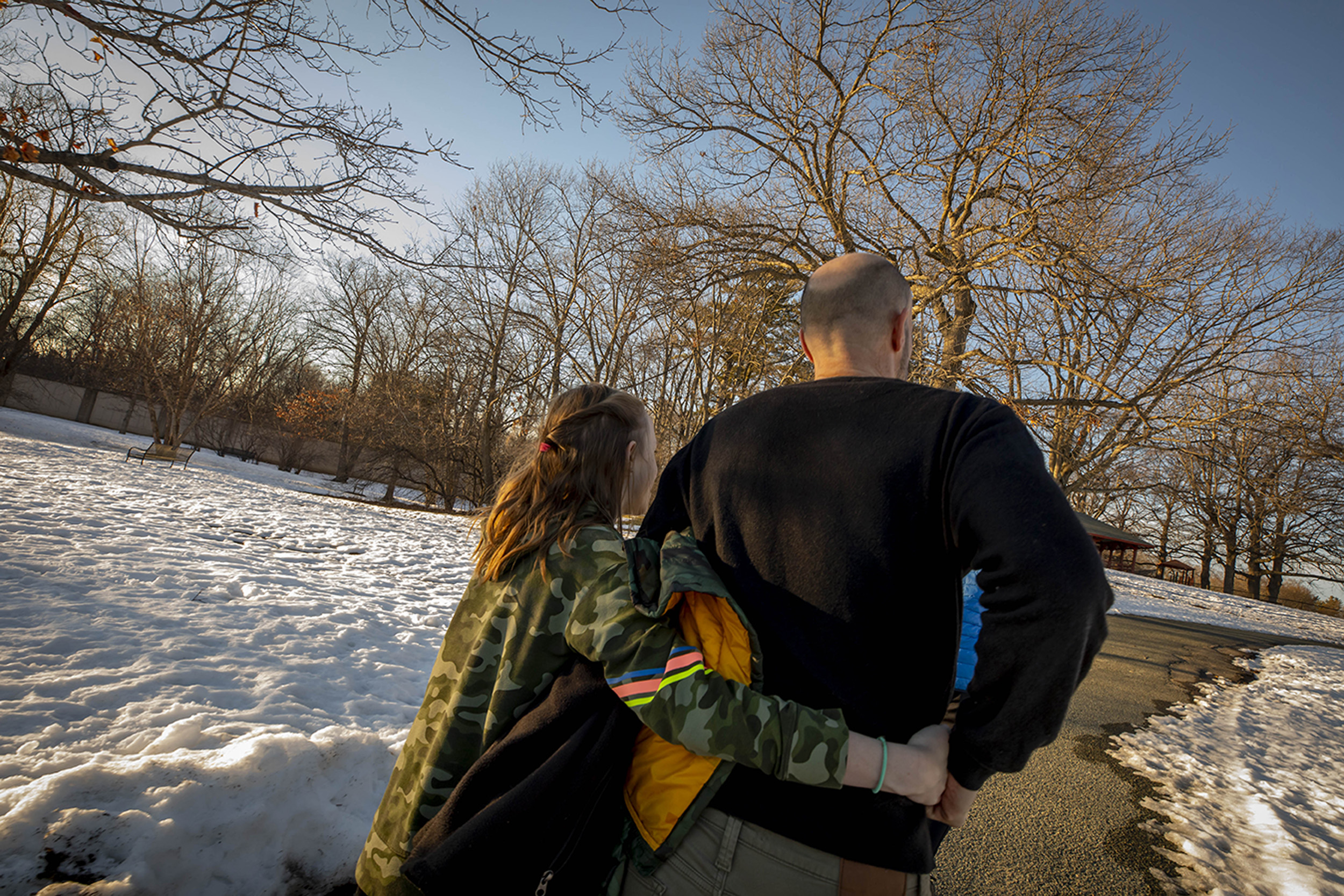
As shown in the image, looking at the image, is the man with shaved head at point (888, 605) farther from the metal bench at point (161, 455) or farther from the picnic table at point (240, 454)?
the picnic table at point (240, 454)

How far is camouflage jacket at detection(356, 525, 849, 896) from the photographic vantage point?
3.53 feet

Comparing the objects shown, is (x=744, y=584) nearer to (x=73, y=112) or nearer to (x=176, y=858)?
(x=176, y=858)

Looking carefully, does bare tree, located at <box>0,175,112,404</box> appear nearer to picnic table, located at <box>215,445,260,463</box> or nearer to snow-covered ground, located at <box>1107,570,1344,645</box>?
picnic table, located at <box>215,445,260,463</box>

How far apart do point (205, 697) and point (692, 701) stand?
3.73m

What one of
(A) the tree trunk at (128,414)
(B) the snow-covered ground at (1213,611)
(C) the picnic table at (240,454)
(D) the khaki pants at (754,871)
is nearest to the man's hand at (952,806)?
(D) the khaki pants at (754,871)

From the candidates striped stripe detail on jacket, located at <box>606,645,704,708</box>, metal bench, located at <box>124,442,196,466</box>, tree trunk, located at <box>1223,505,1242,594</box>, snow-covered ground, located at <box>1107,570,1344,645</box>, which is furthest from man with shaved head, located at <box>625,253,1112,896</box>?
tree trunk, located at <box>1223,505,1242,594</box>

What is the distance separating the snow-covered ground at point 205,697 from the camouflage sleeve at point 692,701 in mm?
2013

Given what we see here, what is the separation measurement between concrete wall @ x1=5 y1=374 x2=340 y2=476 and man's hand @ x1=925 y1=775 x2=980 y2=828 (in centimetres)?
4030

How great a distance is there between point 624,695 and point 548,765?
0.21 m

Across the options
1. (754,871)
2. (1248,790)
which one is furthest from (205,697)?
(1248,790)

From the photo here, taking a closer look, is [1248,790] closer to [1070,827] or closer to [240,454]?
[1070,827]

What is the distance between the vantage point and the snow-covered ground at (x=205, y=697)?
6.96ft

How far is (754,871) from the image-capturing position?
3.57 feet

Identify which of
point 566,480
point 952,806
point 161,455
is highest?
point 566,480
